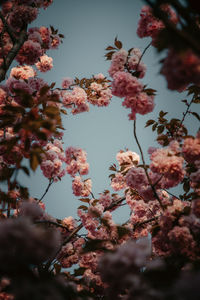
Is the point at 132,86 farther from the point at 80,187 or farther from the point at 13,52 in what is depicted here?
the point at 80,187

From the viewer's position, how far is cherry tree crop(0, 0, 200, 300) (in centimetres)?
103

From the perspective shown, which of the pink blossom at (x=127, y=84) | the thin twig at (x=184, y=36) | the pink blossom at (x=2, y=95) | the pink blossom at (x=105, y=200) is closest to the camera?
the thin twig at (x=184, y=36)

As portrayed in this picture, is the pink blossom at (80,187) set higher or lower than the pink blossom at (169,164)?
higher

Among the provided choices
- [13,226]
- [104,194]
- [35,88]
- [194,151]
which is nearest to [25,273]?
[13,226]

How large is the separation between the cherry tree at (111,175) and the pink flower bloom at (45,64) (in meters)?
0.02

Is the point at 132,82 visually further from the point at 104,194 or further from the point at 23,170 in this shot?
the point at 104,194

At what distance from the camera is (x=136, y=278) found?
103cm

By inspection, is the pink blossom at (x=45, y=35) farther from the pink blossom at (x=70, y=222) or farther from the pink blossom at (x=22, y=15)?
the pink blossom at (x=70, y=222)

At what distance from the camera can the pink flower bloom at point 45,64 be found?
4719 millimetres

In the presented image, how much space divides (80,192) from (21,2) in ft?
13.3

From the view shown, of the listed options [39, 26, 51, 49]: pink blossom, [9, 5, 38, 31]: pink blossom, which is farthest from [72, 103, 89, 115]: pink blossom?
[9, 5, 38, 31]: pink blossom

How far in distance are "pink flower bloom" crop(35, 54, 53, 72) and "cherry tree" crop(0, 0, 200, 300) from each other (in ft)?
0.08

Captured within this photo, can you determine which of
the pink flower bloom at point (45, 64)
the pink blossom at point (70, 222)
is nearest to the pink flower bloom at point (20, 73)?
the pink flower bloom at point (45, 64)

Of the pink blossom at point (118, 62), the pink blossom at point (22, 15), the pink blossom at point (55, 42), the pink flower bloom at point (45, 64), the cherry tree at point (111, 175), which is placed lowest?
the cherry tree at point (111, 175)
